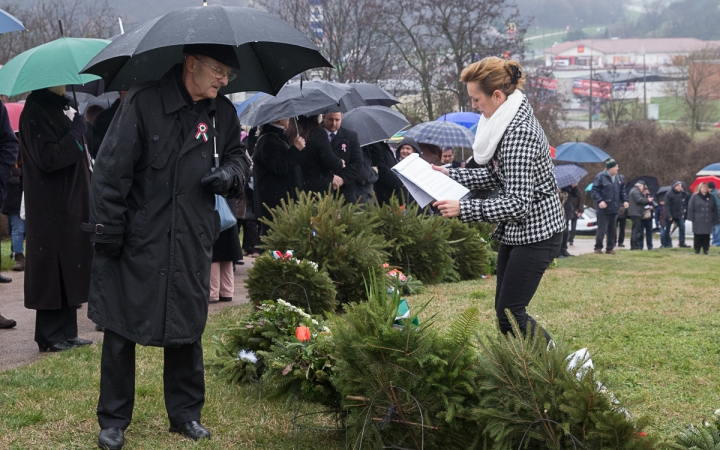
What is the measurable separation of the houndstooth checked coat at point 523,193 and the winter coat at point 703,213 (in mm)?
18241

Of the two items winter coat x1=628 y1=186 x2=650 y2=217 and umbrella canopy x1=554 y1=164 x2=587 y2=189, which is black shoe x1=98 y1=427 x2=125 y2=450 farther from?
winter coat x1=628 y1=186 x2=650 y2=217

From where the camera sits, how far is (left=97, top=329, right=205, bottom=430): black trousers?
4027 mm

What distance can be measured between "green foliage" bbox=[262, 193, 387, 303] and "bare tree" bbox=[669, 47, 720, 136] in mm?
51038

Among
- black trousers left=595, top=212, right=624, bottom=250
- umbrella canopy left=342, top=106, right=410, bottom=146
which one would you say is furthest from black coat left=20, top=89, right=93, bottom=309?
black trousers left=595, top=212, right=624, bottom=250

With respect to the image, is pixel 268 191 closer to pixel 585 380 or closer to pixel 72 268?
pixel 72 268

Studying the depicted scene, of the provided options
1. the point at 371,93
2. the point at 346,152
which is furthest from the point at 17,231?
the point at 371,93

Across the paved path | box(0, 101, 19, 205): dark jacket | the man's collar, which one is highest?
the man's collar

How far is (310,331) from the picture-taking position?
→ 4.83 m

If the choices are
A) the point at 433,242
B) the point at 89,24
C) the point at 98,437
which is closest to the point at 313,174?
the point at 433,242

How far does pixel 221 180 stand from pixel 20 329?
159 inches

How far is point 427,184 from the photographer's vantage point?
4.44 meters

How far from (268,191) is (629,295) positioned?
4295 mm

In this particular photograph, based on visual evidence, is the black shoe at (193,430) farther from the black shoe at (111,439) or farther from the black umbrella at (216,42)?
the black umbrella at (216,42)

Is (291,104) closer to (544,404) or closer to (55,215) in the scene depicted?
(55,215)
